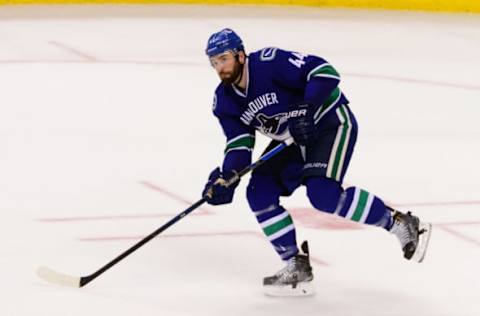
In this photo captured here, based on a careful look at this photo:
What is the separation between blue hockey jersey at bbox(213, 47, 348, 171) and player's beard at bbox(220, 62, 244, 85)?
0.12ft

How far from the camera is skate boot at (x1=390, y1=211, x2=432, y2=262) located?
459 centimetres

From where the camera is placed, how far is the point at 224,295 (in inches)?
178

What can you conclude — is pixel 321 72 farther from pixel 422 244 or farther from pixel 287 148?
pixel 422 244

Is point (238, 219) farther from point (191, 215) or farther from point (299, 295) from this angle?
point (299, 295)

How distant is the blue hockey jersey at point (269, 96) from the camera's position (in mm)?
4453

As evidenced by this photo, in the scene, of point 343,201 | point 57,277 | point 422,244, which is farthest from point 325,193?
point 57,277

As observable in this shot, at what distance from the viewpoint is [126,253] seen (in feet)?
15.0

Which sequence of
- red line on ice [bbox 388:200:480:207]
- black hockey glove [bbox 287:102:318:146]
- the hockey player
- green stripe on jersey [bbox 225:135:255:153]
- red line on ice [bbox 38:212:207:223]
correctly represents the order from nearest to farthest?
black hockey glove [bbox 287:102:318:146] < the hockey player < green stripe on jersey [bbox 225:135:255:153] < red line on ice [bbox 38:212:207:223] < red line on ice [bbox 388:200:480:207]

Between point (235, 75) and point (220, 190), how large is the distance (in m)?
0.36

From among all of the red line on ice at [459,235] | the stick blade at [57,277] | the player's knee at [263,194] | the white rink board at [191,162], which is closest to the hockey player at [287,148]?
the player's knee at [263,194]

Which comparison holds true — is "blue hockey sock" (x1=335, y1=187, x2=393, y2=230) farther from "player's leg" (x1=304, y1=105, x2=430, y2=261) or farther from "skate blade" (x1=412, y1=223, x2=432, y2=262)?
"skate blade" (x1=412, y1=223, x2=432, y2=262)

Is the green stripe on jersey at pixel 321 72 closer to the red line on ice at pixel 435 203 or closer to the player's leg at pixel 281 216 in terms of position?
the player's leg at pixel 281 216

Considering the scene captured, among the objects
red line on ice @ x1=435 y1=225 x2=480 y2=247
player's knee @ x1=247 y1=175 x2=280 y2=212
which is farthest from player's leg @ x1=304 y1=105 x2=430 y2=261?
red line on ice @ x1=435 y1=225 x2=480 y2=247

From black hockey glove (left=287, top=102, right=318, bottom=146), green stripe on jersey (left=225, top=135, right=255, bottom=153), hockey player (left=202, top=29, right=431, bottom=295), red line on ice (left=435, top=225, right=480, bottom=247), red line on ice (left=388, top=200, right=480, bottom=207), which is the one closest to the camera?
black hockey glove (left=287, top=102, right=318, bottom=146)
